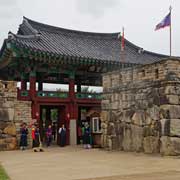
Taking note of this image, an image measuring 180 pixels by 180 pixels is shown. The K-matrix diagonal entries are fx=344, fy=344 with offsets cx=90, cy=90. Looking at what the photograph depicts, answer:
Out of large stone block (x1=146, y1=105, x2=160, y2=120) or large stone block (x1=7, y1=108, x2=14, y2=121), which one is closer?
large stone block (x1=146, y1=105, x2=160, y2=120)

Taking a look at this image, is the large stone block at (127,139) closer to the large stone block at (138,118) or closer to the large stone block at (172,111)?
the large stone block at (138,118)

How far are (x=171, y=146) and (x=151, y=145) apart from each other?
128 centimetres

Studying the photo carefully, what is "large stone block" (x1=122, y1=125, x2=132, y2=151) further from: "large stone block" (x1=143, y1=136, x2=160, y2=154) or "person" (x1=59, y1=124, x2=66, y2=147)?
"person" (x1=59, y1=124, x2=66, y2=147)

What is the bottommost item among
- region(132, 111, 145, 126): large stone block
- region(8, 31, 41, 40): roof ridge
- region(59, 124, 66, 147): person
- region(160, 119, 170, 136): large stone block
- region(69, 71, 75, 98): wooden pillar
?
region(59, 124, 66, 147): person

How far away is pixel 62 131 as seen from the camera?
21.1 meters

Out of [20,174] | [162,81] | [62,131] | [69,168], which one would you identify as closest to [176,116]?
[162,81]

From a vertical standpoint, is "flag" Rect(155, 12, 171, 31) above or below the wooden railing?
above

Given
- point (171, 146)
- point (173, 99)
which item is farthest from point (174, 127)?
point (173, 99)

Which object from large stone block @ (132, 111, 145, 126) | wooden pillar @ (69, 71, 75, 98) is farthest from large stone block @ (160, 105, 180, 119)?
wooden pillar @ (69, 71, 75, 98)

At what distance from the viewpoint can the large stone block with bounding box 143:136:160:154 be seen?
14.7 m

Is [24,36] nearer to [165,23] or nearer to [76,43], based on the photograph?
[76,43]

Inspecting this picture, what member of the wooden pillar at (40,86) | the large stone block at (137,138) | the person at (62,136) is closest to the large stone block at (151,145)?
the large stone block at (137,138)

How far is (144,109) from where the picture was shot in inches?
618

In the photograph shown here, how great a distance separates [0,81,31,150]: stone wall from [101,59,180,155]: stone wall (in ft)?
15.9
